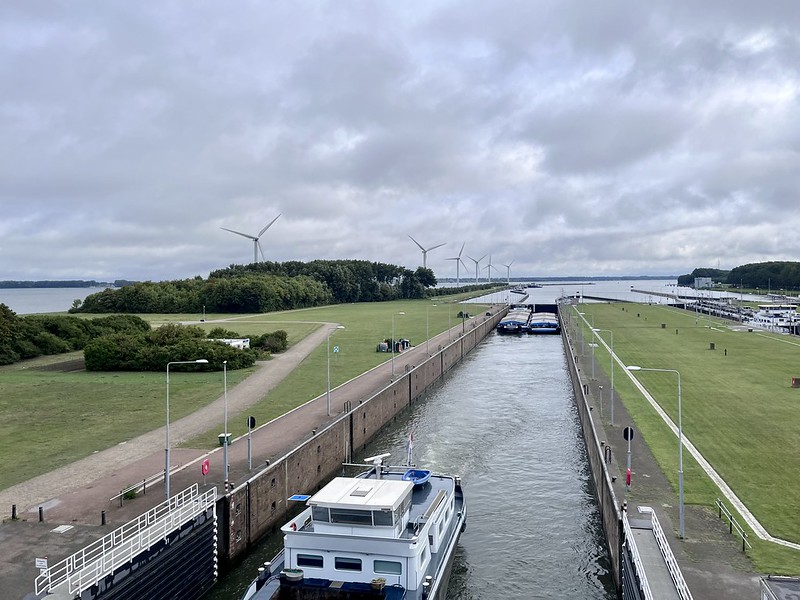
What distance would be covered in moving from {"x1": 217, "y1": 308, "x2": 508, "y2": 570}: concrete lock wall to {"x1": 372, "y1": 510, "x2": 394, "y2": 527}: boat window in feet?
27.0

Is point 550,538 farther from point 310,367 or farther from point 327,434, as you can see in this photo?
point 310,367

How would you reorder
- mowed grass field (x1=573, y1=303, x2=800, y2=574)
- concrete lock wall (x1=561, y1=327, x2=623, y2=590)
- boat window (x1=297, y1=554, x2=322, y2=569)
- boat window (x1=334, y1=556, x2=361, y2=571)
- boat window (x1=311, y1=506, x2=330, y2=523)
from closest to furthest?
1. boat window (x1=334, y1=556, x2=361, y2=571)
2. boat window (x1=297, y1=554, x2=322, y2=569)
3. boat window (x1=311, y1=506, x2=330, y2=523)
4. concrete lock wall (x1=561, y1=327, x2=623, y2=590)
5. mowed grass field (x1=573, y1=303, x2=800, y2=574)

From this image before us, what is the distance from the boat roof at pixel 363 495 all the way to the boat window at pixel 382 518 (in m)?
0.21

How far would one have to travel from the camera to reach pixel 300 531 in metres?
24.0

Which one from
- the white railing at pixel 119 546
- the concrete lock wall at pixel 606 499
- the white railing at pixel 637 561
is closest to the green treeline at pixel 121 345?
the concrete lock wall at pixel 606 499

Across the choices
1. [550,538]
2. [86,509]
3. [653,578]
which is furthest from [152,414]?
[653,578]

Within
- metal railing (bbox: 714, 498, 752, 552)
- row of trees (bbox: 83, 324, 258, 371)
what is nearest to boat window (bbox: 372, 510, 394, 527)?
metal railing (bbox: 714, 498, 752, 552)

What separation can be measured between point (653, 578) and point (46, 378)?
5951 cm

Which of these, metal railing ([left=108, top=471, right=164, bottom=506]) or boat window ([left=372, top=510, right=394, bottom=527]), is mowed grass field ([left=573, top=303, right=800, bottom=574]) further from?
metal railing ([left=108, top=471, right=164, bottom=506])

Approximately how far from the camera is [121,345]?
6794 centimetres

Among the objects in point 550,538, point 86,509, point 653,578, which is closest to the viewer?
point 653,578

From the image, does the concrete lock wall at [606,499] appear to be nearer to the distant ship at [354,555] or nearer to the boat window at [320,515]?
the distant ship at [354,555]

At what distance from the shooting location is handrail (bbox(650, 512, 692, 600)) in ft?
63.6

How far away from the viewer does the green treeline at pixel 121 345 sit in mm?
66938
